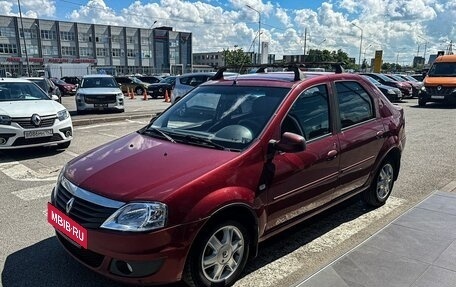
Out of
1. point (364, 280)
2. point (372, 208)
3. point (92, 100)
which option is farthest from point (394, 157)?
point (92, 100)

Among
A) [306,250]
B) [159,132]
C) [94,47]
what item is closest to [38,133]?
[159,132]

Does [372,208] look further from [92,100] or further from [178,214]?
[92,100]

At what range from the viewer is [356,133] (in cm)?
425

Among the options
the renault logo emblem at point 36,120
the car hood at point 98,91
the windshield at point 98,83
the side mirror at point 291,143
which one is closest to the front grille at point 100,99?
the car hood at point 98,91

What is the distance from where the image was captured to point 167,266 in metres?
2.62

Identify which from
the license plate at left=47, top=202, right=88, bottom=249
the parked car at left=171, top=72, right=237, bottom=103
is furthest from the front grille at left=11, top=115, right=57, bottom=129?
the parked car at left=171, top=72, right=237, bottom=103

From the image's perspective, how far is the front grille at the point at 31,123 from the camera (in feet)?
23.7

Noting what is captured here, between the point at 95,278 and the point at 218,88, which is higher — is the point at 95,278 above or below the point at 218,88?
below

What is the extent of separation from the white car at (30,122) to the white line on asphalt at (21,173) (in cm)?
46

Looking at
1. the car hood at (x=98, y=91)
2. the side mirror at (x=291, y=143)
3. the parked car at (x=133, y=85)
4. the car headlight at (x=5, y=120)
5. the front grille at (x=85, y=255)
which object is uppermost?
the side mirror at (x=291, y=143)

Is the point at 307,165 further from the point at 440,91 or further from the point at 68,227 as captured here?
the point at 440,91

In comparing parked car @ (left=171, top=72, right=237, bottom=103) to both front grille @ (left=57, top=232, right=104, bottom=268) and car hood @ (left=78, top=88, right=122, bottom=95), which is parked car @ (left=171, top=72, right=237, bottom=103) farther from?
front grille @ (left=57, top=232, right=104, bottom=268)

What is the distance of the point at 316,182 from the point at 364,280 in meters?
0.97

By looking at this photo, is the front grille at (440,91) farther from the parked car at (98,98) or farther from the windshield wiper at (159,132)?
the windshield wiper at (159,132)
